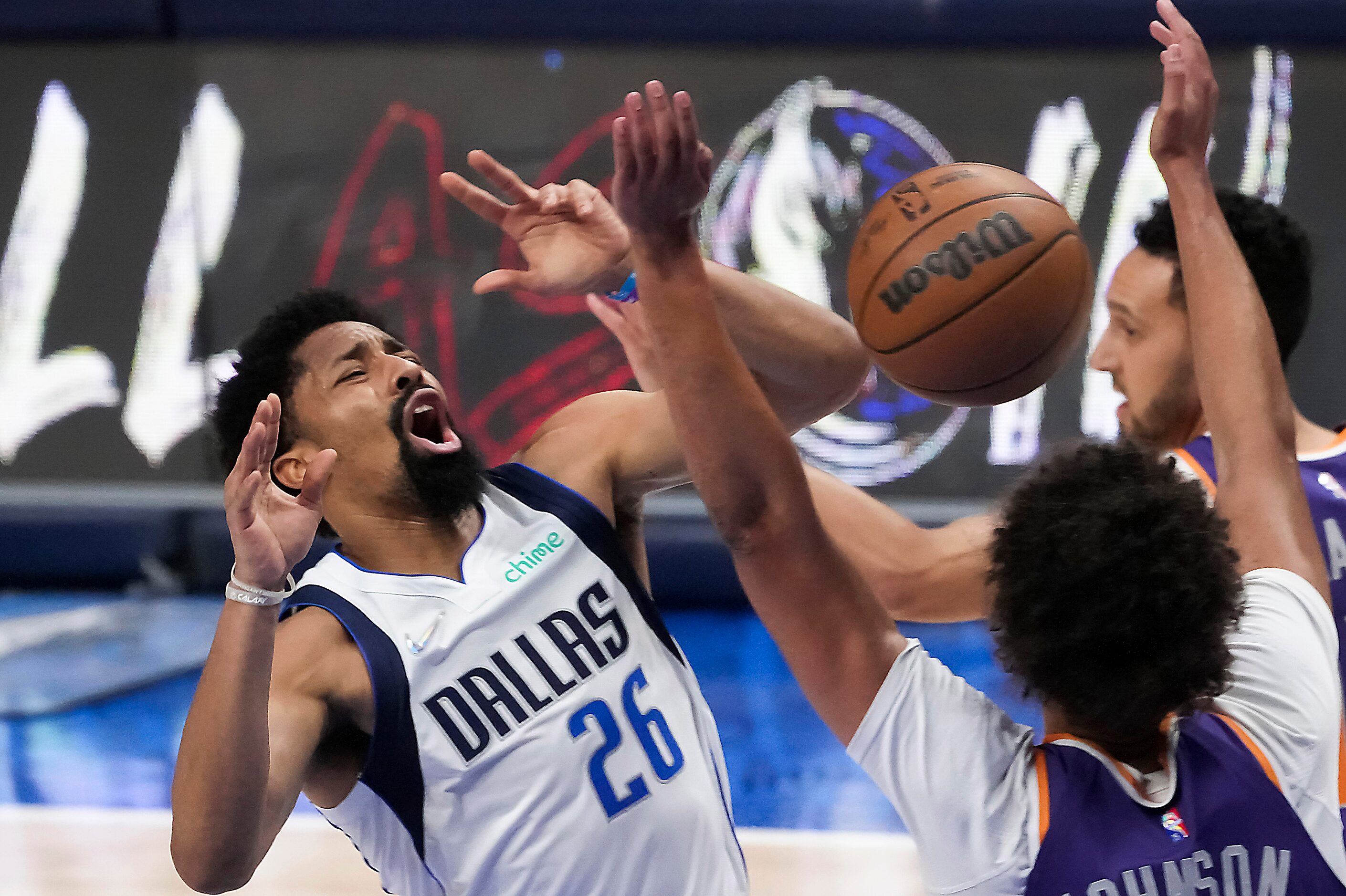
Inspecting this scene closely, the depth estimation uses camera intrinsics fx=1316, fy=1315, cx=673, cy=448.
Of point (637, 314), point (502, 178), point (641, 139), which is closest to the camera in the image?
point (641, 139)

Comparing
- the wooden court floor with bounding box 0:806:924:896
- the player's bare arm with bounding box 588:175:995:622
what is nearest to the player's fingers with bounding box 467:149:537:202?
the player's bare arm with bounding box 588:175:995:622

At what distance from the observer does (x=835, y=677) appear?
146 centimetres

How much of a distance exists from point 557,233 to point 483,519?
473 millimetres

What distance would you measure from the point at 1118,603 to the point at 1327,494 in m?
1.06

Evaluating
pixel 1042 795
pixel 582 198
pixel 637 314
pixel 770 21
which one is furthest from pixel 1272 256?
pixel 770 21

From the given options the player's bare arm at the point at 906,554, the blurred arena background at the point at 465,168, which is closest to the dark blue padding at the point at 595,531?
the player's bare arm at the point at 906,554

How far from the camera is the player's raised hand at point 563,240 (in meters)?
2.02

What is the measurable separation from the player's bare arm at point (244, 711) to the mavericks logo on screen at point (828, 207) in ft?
12.8

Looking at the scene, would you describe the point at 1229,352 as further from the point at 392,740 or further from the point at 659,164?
the point at 392,740

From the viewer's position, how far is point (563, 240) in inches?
81.1

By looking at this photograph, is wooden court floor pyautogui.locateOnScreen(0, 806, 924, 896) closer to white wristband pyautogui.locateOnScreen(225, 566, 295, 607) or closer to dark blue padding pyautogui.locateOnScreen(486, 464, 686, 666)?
dark blue padding pyautogui.locateOnScreen(486, 464, 686, 666)

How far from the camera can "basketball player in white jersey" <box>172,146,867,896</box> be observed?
1.59 m

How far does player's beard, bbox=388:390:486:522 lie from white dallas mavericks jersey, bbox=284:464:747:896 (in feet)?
0.26

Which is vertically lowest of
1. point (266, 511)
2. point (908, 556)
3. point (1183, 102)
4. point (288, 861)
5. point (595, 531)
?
point (288, 861)
